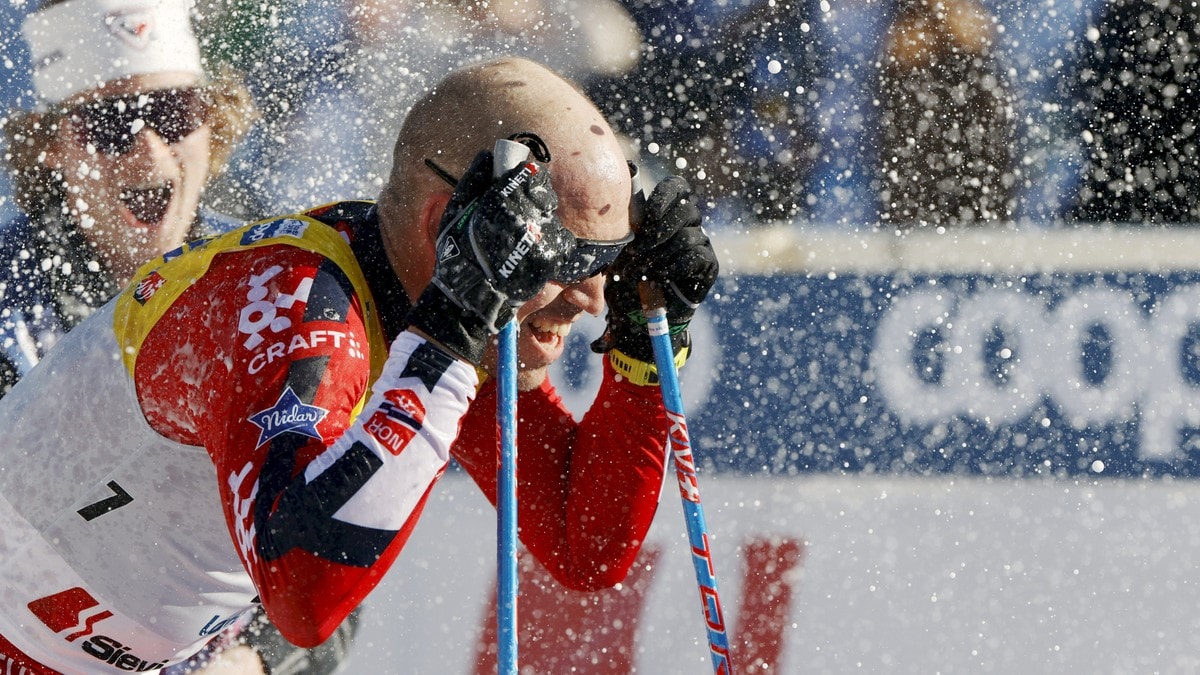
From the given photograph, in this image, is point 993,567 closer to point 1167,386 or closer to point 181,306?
point 1167,386

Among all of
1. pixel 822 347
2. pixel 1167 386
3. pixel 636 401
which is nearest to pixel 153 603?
pixel 636 401

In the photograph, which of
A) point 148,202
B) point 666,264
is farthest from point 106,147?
point 666,264

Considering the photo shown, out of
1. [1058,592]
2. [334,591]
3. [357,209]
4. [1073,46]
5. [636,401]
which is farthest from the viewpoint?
[1073,46]

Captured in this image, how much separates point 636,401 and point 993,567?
5.14 ft

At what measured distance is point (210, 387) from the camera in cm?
158

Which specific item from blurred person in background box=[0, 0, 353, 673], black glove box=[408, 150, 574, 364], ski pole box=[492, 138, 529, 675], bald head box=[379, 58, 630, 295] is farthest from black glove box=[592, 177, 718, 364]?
blurred person in background box=[0, 0, 353, 673]

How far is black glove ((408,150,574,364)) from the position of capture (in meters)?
1.57

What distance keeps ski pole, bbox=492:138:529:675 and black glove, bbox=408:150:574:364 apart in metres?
0.22

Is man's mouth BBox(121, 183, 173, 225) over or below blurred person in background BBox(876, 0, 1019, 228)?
below

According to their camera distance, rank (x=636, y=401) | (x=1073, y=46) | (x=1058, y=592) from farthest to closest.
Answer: (x=1073, y=46) → (x=1058, y=592) → (x=636, y=401)

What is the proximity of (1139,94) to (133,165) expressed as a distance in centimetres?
308

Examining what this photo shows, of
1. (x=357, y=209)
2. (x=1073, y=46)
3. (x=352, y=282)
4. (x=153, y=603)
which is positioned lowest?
(x=153, y=603)

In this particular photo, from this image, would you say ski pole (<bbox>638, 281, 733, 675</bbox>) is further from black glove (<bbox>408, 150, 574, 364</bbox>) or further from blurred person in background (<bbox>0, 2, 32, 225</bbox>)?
blurred person in background (<bbox>0, 2, 32, 225</bbox>)

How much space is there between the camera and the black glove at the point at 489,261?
157 centimetres
